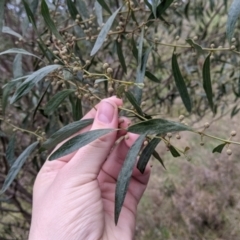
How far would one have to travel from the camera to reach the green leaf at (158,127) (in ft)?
2.31

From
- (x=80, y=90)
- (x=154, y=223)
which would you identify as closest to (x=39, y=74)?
(x=80, y=90)

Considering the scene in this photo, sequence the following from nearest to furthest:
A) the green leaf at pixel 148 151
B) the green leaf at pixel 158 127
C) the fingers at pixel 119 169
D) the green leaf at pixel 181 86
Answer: the green leaf at pixel 158 127 < the green leaf at pixel 148 151 < the green leaf at pixel 181 86 < the fingers at pixel 119 169

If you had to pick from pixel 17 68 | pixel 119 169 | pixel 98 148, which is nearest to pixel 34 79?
pixel 98 148

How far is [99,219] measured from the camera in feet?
3.42

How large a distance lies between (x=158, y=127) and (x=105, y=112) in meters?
0.20

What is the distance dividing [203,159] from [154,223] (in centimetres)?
71

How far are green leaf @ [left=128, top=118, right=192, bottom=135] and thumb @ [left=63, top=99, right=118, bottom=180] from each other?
0.17 meters

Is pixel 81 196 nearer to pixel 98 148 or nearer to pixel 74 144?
pixel 98 148

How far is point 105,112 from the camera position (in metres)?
0.89

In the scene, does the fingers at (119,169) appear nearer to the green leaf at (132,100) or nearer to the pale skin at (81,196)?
the pale skin at (81,196)

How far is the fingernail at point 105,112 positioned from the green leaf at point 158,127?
6.9 inches

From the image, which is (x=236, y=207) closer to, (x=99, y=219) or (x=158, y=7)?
(x=99, y=219)

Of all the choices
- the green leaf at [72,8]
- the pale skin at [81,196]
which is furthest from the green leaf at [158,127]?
the green leaf at [72,8]

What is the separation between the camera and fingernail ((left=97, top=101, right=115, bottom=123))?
883mm
